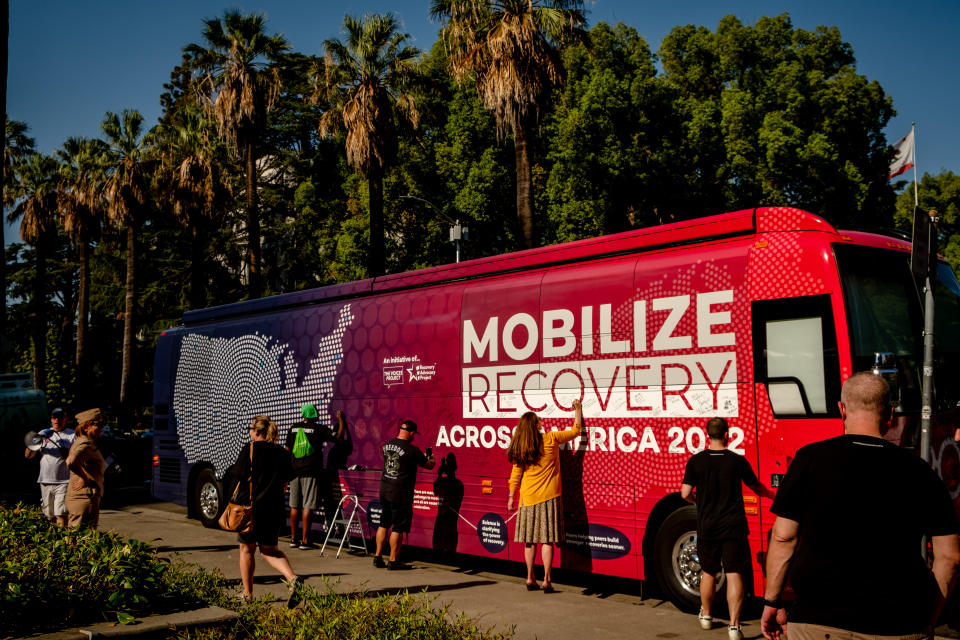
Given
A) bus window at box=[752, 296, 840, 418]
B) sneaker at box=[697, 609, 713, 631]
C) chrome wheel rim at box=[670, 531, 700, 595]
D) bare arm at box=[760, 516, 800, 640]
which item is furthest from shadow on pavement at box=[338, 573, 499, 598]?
bare arm at box=[760, 516, 800, 640]

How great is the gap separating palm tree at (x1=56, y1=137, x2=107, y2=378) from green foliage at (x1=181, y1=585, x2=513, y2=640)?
34.0m

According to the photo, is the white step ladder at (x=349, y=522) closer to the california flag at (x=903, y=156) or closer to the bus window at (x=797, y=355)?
the bus window at (x=797, y=355)

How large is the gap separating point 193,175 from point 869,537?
31.5 metres

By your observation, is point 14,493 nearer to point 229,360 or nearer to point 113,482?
point 113,482

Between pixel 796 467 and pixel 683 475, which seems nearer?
pixel 796 467

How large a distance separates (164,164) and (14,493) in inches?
596

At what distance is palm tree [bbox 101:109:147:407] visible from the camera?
3441 centimetres

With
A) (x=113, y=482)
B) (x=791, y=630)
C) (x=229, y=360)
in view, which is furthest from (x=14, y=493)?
(x=791, y=630)

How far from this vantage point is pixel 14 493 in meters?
22.3

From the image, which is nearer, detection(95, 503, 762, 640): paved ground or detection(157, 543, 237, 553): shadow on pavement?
detection(95, 503, 762, 640): paved ground

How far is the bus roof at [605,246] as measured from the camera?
770 centimetres

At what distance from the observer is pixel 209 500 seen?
15062 millimetres

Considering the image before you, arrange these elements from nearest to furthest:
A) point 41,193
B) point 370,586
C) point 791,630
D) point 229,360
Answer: point 791,630 < point 370,586 < point 229,360 < point 41,193

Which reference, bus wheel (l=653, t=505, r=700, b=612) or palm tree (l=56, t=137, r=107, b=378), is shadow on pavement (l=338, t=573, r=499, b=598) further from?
palm tree (l=56, t=137, r=107, b=378)
